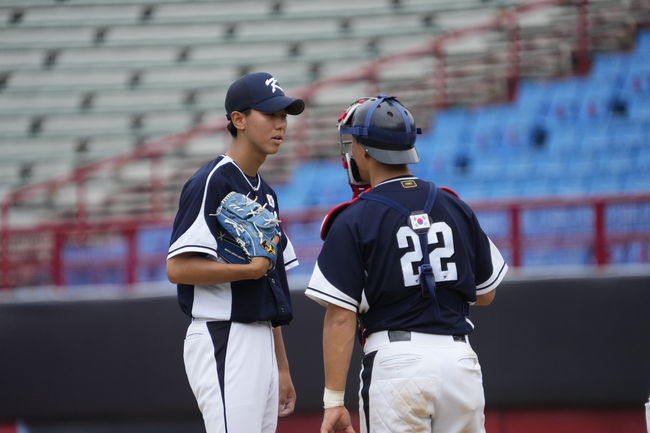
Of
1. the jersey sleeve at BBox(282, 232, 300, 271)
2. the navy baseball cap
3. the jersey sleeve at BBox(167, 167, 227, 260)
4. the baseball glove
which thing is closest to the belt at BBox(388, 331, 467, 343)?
the baseball glove

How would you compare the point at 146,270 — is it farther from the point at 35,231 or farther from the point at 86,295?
the point at 86,295

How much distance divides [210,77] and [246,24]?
3.92ft

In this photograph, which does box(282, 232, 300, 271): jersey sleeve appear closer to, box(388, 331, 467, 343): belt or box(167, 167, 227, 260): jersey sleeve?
box(167, 167, 227, 260): jersey sleeve

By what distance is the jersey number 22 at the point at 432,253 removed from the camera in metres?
2.65

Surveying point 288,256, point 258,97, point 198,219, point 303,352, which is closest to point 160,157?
point 303,352

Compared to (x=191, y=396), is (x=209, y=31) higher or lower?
higher

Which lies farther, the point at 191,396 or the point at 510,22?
the point at 510,22

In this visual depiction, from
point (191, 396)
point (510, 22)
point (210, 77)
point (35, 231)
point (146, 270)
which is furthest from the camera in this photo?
point (210, 77)

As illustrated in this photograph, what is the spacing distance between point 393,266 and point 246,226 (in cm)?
52

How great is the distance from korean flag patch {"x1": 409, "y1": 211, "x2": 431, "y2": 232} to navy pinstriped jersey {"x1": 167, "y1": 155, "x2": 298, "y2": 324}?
63cm

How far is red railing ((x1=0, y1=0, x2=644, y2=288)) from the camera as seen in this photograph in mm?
5617

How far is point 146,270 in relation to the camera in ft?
22.5

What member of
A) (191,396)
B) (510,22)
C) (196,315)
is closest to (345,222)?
(196,315)

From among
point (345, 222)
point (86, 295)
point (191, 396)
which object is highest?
point (345, 222)
